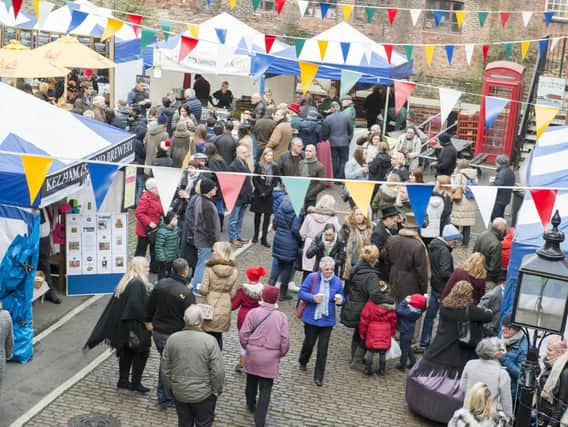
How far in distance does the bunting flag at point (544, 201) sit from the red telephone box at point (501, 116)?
42.9 ft

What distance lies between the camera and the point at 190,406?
8781mm

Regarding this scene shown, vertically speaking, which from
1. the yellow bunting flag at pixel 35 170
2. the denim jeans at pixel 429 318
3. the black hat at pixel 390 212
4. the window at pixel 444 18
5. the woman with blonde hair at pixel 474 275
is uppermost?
the window at pixel 444 18

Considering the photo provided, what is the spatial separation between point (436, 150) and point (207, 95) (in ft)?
19.2

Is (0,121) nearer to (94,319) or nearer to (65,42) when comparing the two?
(94,319)

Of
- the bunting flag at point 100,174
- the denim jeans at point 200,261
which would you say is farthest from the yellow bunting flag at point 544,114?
the bunting flag at point 100,174

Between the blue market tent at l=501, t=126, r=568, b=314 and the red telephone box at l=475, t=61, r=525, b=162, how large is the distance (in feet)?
24.4

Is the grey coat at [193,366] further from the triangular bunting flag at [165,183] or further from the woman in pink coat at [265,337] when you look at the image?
the triangular bunting flag at [165,183]

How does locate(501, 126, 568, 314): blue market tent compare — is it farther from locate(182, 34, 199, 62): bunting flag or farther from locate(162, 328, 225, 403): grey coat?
locate(182, 34, 199, 62): bunting flag

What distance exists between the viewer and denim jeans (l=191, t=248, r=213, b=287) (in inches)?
505

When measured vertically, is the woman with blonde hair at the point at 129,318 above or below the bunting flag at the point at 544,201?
below

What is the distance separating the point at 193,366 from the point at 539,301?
10.0ft

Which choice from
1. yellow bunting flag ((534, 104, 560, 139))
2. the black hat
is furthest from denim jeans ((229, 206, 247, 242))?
yellow bunting flag ((534, 104, 560, 139))

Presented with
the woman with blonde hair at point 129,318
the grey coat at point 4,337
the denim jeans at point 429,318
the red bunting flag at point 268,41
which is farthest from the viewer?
the red bunting flag at point 268,41

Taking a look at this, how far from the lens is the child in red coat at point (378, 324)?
10719 mm
